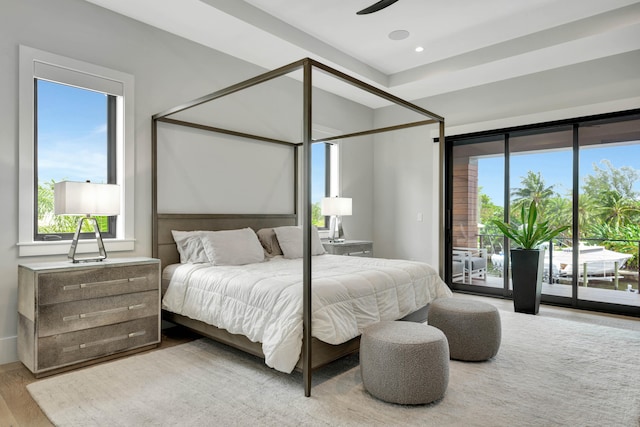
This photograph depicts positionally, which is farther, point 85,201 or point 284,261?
point 284,261

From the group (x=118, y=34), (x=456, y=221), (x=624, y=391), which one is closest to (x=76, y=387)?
(x=118, y=34)

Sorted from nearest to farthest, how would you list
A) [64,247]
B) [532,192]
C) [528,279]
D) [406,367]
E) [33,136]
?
[406,367] → [33,136] → [64,247] → [528,279] → [532,192]

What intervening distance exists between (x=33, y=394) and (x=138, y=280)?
0.93 m

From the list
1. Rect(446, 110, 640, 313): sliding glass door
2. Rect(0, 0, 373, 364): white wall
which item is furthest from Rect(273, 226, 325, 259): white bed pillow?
Rect(446, 110, 640, 313): sliding glass door

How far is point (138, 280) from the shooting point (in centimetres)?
298

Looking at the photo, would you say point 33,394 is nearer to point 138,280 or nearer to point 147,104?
point 138,280


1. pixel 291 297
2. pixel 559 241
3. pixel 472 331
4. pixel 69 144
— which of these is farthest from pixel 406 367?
pixel 559 241

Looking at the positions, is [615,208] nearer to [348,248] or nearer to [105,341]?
[348,248]

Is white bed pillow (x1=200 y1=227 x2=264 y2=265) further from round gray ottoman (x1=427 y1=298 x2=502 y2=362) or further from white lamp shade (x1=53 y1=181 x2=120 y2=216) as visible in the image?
round gray ottoman (x1=427 y1=298 x2=502 y2=362)

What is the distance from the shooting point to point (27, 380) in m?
2.48

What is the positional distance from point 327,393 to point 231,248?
65.2 inches

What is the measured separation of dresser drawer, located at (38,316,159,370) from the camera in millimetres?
2551

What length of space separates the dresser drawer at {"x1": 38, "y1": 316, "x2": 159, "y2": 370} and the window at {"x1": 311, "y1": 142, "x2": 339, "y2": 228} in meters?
2.84

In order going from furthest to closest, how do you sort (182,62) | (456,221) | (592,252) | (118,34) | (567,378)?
(456,221)
(592,252)
(182,62)
(118,34)
(567,378)
